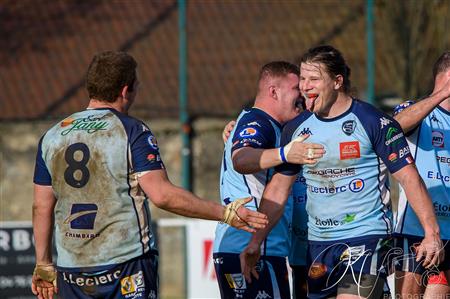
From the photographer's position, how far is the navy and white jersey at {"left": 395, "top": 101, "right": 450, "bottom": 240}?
6770 millimetres

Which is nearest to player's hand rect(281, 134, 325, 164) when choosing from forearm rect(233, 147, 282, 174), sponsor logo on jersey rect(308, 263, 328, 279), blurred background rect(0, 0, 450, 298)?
forearm rect(233, 147, 282, 174)

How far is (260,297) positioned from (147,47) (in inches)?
308

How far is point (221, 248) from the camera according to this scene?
633 centimetres

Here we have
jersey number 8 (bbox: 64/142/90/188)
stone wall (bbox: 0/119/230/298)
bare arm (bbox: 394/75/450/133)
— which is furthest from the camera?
stone wall (bbox: 0/119/230/298)

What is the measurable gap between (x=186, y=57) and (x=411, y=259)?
22.0ft

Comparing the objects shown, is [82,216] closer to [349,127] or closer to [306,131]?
[306,131]

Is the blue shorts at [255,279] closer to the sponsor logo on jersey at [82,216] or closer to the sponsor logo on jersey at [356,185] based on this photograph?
the sponsor logo on jersey at [356,185]

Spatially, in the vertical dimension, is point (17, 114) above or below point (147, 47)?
below

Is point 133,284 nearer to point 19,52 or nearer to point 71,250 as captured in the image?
point 71,250

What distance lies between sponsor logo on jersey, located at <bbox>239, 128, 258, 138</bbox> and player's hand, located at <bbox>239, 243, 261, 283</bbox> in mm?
703

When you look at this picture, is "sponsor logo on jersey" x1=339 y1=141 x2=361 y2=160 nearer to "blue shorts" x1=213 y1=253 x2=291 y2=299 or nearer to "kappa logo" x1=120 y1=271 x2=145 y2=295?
"blue shorts" x1=213 y1=253 x2=291 y2=299

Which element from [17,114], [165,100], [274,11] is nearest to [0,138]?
[17,114]

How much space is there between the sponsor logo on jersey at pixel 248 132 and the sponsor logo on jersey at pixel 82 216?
1125 millimetres

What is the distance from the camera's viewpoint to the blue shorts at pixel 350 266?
5824 millimetres
